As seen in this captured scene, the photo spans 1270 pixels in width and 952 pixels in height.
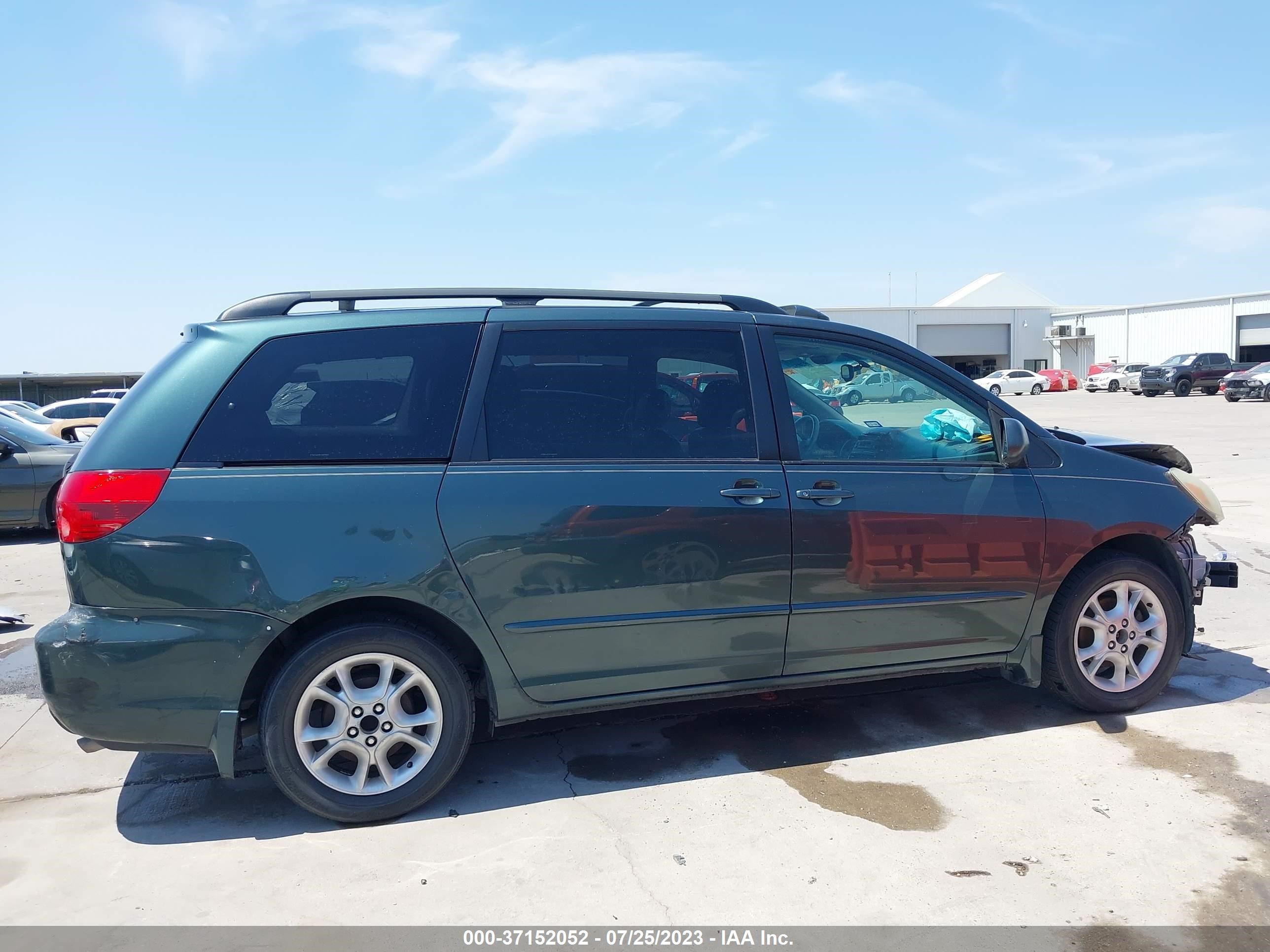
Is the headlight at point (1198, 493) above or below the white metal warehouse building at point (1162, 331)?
below

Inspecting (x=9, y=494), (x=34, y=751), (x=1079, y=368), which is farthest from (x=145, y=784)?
(x=1079, y=368)

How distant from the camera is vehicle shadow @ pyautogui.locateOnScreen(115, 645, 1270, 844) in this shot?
3.65 m

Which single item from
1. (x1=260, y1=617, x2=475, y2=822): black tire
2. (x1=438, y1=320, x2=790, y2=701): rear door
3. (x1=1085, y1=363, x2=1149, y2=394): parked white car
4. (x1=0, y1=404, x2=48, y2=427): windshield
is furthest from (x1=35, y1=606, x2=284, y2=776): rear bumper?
(x1=1085, y1=363, x2=1149, y2=394): parked white car

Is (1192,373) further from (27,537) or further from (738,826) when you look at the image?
(738,826)

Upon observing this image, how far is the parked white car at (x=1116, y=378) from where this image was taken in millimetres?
46000

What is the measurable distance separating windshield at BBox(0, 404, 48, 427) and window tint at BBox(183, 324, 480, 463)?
48.3 ft

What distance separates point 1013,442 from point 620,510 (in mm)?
1761

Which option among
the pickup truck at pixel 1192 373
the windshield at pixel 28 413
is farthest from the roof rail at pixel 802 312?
the pickup truck at pixel 1192 373

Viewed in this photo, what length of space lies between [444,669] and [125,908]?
124cm

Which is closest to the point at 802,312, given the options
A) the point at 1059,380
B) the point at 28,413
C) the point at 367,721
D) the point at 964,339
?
the point at 367,721

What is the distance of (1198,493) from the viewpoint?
4.55 m

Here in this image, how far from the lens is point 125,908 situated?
2.98 m

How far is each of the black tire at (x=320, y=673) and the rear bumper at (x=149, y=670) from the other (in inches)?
6.3

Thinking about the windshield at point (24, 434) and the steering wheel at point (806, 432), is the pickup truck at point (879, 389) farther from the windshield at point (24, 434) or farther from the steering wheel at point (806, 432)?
the windshield at point (24, 434)
